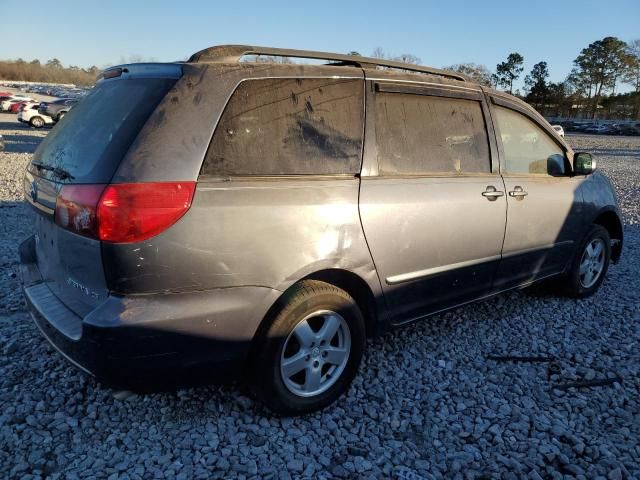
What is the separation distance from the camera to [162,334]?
209 centimetres

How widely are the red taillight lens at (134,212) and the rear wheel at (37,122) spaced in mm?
28655

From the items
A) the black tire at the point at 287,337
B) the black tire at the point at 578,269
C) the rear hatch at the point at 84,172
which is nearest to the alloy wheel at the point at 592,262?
the black tire at the point at 578,269

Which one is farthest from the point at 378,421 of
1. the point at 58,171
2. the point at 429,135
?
the point at 58,171

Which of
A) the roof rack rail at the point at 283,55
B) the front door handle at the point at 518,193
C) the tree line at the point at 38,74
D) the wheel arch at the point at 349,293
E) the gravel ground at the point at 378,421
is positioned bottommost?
the gravel ground at the point at 378,421

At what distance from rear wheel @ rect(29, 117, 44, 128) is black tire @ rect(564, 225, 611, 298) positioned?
2850 cm

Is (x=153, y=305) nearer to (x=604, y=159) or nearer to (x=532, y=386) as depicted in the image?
(x=532, y=386)

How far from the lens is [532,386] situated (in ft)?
9.93

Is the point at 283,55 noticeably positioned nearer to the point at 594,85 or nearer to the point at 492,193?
the point at 492,193

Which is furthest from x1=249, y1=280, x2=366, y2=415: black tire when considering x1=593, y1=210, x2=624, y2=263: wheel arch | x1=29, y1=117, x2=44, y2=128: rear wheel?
x1=29, y1=117, x2=44, y2=128: rear wheel

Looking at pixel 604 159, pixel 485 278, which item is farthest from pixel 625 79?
pixel 485 278

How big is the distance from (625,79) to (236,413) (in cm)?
8549

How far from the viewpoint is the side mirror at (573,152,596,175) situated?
4.03m

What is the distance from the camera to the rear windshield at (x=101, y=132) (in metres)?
2.12

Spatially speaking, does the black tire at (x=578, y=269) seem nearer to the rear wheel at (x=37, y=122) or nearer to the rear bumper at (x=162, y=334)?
the rear bumper at (x=162, y=334)
